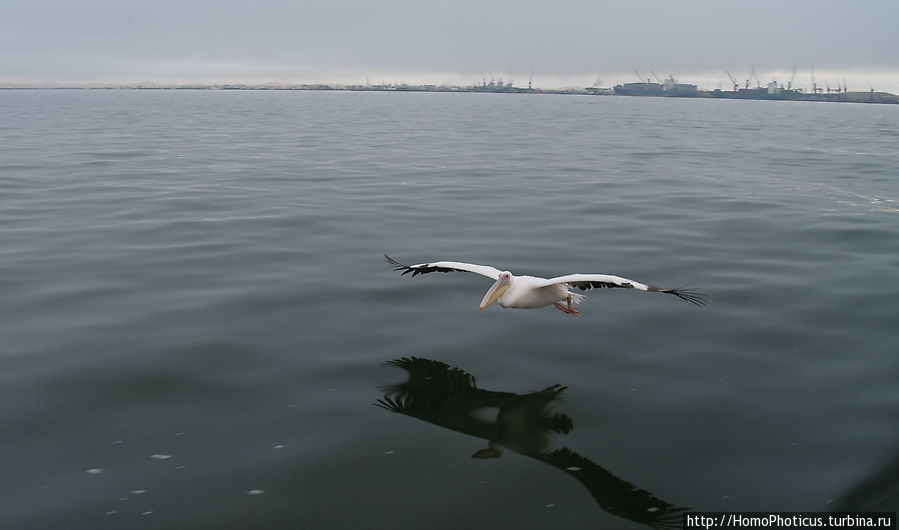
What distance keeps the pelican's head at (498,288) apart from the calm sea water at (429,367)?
84 cm

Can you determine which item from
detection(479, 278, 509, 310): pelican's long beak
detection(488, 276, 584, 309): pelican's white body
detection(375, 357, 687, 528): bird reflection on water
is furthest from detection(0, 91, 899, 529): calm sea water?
detection(479, 278, 509, 310): pelican's long beak

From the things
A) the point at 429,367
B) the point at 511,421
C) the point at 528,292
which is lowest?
the point at 511,421

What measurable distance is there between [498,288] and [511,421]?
2496 millimetres

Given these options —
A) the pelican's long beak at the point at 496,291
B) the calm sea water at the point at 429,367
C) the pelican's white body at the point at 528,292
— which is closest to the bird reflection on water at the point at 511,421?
the calm sea water at the point at 429,367

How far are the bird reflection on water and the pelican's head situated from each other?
1168mm

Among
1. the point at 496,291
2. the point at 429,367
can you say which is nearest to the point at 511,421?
the point at 429,367

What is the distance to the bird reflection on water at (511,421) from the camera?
7.12 meters

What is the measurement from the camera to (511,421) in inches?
340

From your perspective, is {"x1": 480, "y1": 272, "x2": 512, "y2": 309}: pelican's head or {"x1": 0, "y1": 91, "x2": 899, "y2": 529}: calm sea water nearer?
{"x1": 0, "y1": 91, "x2": 899, "y2": 529}: calm sea water

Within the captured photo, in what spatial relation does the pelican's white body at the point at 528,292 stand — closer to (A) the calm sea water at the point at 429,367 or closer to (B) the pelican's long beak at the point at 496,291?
(B) the pelican's long beak at the point at 496,291

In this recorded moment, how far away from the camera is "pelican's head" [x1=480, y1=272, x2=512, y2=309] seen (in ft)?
34.4

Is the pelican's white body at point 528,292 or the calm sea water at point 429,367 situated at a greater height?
the pelican's white body at point 528,292

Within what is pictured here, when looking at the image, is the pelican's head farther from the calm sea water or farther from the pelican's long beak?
the calm sea water

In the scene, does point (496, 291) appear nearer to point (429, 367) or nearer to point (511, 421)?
point (429, 367)
